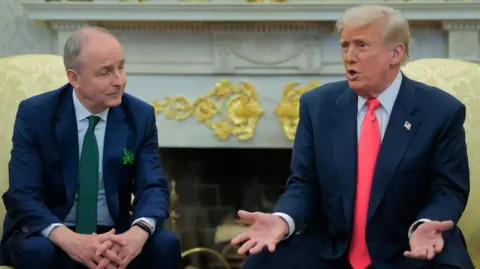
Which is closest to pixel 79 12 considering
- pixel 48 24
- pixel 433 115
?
pixel 48 24

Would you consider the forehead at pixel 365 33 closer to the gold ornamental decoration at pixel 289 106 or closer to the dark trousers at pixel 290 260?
the dark trousers at pixel 290 260

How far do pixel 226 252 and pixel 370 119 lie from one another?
1825 mm

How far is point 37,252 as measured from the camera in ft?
6.36

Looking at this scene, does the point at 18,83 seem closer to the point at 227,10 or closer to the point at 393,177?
the point at 227,10

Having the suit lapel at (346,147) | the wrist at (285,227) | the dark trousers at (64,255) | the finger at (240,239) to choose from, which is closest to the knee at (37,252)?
the dark trousers at (64,255)

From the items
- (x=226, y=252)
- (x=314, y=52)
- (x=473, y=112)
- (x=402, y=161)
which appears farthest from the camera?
(x=226, y=252)

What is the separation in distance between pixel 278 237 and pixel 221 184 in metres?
1.85

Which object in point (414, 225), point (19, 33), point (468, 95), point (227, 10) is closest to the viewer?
point (414, 225)

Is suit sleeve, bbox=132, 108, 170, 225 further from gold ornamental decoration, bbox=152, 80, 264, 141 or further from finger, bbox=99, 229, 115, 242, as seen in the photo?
gold ornamental decoration, bbox=152, 80, 264, 141

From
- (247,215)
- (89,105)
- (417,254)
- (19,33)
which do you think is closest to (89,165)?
(89,105)

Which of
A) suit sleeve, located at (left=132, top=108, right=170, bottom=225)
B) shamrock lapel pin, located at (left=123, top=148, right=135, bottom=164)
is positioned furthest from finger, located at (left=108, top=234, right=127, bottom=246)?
shamrock lapel pin, located at (left=123, top=148, right=135, bottom=164)

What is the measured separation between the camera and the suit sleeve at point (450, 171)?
6.40ft

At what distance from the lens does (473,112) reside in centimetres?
240

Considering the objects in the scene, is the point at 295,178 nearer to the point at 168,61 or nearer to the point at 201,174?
the point at 168,61
